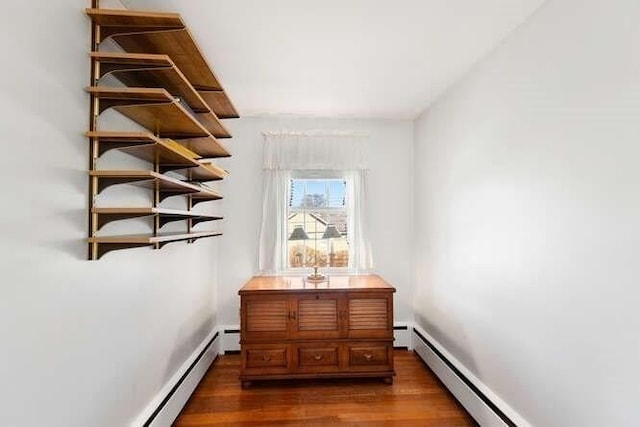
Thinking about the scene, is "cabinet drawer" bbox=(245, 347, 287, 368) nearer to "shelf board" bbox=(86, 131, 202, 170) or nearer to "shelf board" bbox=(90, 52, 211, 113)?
"shelf board" bbox=(86, 131, 202, 170)

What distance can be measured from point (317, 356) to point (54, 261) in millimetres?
2101

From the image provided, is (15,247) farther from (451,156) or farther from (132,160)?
(451,156)

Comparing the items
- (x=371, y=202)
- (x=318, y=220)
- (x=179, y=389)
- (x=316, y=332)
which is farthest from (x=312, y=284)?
(x=179, y=389)

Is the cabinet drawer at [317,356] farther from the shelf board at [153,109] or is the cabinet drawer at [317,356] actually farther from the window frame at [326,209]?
the shelf board at [153,109]

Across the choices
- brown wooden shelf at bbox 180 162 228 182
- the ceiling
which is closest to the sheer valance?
the ceiling

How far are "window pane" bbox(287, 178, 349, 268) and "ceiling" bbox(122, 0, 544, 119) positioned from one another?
92cm

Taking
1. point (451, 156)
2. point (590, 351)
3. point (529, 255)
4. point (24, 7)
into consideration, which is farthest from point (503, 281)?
point (24, 7)

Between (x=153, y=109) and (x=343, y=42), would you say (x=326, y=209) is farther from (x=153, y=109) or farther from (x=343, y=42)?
(x=153, y=109)

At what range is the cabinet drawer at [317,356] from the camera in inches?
111

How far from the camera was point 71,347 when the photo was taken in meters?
1.28

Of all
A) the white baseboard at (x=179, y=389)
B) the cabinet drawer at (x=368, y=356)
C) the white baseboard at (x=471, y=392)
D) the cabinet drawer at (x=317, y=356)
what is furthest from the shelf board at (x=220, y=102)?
the white baseboard at (x=471, y=392)

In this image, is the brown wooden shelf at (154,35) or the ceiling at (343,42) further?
the ceiling at (343,42)

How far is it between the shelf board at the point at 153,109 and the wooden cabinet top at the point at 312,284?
1.38 m

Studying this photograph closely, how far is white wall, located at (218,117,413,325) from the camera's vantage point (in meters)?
3.49
